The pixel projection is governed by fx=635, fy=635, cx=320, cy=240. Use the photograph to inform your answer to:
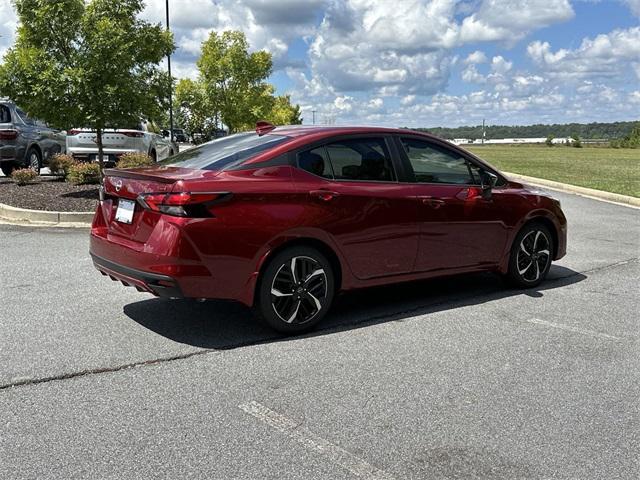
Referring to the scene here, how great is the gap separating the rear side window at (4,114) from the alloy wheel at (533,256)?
12799 millimetres

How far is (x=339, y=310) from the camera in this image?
18.4ft

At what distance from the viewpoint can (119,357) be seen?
4246 mm

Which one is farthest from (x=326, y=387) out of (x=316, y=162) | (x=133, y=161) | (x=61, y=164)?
(x=61, y=164)

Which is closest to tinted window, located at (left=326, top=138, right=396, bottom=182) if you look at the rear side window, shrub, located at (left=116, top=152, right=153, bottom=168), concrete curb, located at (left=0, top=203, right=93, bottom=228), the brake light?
the brake light

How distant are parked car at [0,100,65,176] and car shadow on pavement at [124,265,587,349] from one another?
10.4m

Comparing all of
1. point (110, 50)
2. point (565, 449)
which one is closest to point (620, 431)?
point (565, 449)

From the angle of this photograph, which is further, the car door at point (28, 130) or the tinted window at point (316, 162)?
the car door at point (28, 130)

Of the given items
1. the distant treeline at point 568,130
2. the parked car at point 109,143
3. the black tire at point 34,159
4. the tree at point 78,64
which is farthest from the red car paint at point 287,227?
the distant treeline at point 568,130

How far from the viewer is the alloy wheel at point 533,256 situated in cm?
637

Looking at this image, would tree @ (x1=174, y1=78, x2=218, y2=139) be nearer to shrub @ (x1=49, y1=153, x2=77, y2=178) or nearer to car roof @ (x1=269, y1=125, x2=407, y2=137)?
shrub @ (x1=49, y1=153, x2=77, y2=178)

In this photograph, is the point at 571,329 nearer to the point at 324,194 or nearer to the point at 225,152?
the point at 324,194

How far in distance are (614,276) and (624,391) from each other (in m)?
3.58

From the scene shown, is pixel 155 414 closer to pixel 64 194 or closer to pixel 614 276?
pixel 614 276

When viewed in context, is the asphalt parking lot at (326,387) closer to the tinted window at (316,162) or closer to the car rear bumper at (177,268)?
the car rear bumper at (177,268)
